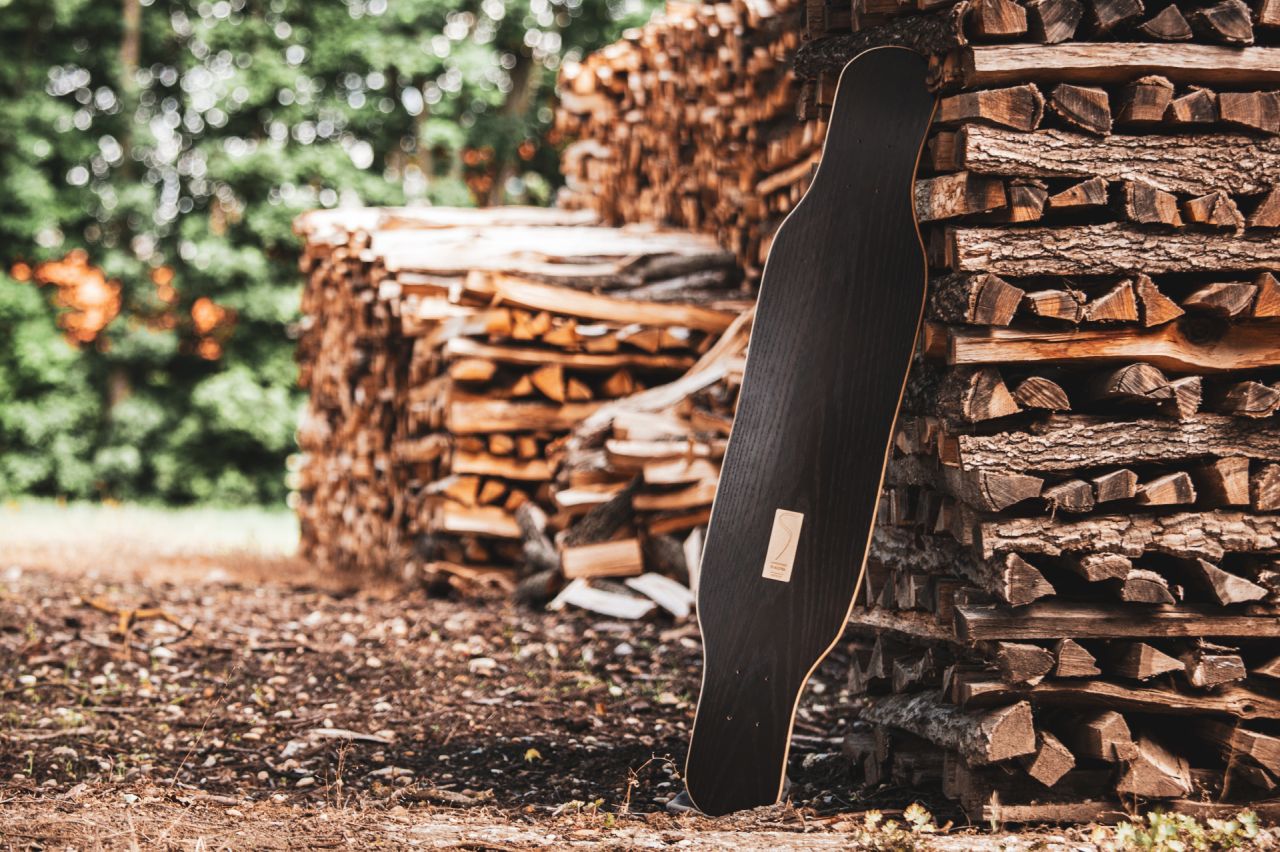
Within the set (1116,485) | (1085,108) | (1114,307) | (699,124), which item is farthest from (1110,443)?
(699,124)

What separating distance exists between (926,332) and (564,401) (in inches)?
130

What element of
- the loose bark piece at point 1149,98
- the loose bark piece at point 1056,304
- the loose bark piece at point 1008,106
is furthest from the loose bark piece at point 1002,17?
the loose bark piece at point 1056,304

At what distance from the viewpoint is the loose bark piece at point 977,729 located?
2.68m

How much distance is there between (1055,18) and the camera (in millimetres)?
2719

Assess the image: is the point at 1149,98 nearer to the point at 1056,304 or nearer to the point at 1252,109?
the point at 1252,109

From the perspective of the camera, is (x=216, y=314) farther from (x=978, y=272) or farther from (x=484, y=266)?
(x=978, y=272)

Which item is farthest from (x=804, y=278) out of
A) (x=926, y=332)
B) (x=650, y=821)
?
(x=650, y=821)

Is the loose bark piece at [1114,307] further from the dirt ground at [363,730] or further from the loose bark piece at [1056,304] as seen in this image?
the dirt ground at [363,730]

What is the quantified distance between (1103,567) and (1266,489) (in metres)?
0.47

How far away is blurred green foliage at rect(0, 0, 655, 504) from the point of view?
1402 cm

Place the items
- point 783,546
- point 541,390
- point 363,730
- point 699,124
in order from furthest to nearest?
point 699,124 < point 541,390 < point 363,730 < point 783,546

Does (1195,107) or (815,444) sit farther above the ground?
(1195,107)

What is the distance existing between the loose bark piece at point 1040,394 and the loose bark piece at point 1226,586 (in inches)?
20.5

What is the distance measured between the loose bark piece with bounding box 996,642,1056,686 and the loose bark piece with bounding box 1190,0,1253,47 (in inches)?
60.6
